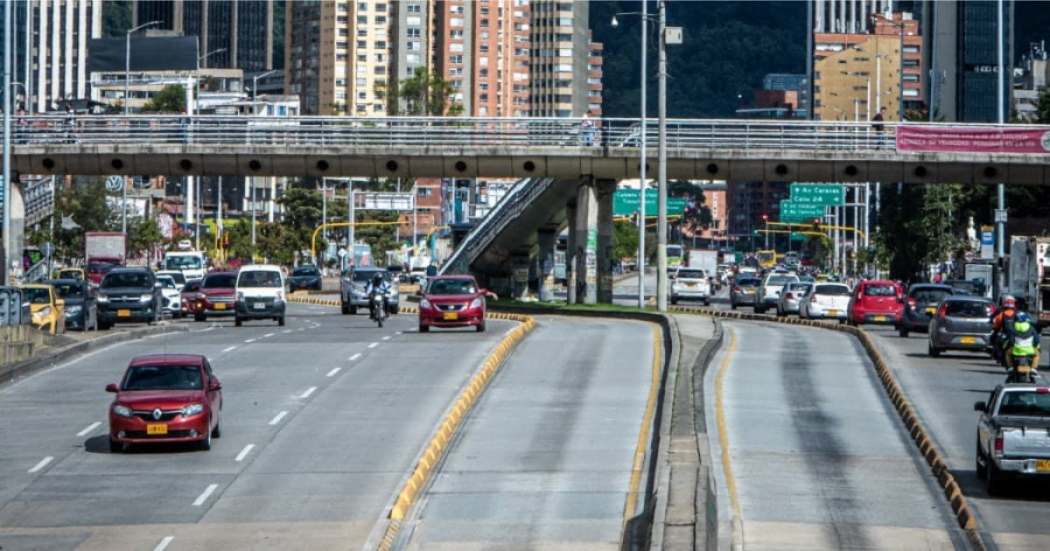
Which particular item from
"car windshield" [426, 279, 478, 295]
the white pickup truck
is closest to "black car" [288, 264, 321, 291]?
"car windshield" [426, 279, 478, 295]

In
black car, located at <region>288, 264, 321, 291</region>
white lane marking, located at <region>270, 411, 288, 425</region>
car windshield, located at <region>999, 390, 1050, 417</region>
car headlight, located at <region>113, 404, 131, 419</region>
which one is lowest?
white lane marking, located at <region>270, 411, 288, 425</region>

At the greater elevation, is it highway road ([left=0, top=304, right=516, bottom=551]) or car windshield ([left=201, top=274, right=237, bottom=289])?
car windshield ([left=201, top=274, right=237, bottom=289])

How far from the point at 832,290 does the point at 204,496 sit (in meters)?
41.4

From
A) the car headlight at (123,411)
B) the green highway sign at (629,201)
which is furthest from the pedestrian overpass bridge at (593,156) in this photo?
the car headlight at (123,411)

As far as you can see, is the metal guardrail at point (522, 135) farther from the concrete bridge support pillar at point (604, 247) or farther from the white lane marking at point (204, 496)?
the white lane marking at point (204, 496)

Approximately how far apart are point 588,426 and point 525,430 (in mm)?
1176

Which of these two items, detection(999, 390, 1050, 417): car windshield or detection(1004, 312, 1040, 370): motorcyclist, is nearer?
detection(999, 390, 1050, 417): car windshield

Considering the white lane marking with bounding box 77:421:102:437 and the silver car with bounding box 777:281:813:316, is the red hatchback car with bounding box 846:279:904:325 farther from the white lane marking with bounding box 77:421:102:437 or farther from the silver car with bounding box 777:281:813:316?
the white lane marking with bounding box 77:421:102:437

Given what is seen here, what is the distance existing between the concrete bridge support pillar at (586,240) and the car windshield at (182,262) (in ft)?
71.0

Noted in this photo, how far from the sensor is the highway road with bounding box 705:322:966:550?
21.6 m

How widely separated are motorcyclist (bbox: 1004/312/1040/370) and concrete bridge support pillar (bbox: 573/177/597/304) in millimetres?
35692

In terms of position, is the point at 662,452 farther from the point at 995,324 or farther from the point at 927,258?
the point at 927,258

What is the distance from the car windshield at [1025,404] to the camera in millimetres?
24109

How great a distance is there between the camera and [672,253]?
649ft
